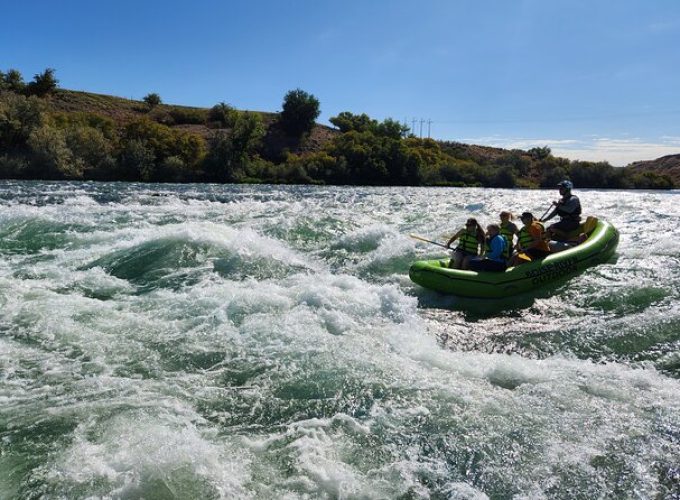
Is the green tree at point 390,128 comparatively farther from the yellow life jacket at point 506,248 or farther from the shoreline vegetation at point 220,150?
the yellow life jacket at point 506,248

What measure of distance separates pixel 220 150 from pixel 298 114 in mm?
26044

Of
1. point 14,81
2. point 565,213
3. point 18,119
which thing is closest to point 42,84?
point 14,81

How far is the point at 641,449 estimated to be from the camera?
13.8ft

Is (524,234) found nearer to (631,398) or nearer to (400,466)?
(631,398)

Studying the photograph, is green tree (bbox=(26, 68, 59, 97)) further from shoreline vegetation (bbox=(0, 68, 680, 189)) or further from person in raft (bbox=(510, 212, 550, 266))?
person in raft (bbox=(510, 212, 550, 266))

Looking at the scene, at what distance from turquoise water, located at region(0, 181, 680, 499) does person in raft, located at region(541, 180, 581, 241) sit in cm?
174

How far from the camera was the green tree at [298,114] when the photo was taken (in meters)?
67.9

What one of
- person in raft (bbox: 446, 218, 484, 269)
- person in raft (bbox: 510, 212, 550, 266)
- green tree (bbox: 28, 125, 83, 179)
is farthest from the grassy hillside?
person in raft (bbox: 510, 212, 550, 266)

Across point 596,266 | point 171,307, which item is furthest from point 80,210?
point 596,266

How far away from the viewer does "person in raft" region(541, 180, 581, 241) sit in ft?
38.9

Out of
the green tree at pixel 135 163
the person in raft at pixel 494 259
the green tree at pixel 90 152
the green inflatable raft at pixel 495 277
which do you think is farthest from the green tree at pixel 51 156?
the person in raft at pixel 494 259

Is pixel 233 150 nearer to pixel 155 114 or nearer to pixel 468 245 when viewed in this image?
pixel 155 114

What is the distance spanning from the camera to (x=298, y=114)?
6794cm

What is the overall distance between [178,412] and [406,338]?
9.98 ft
